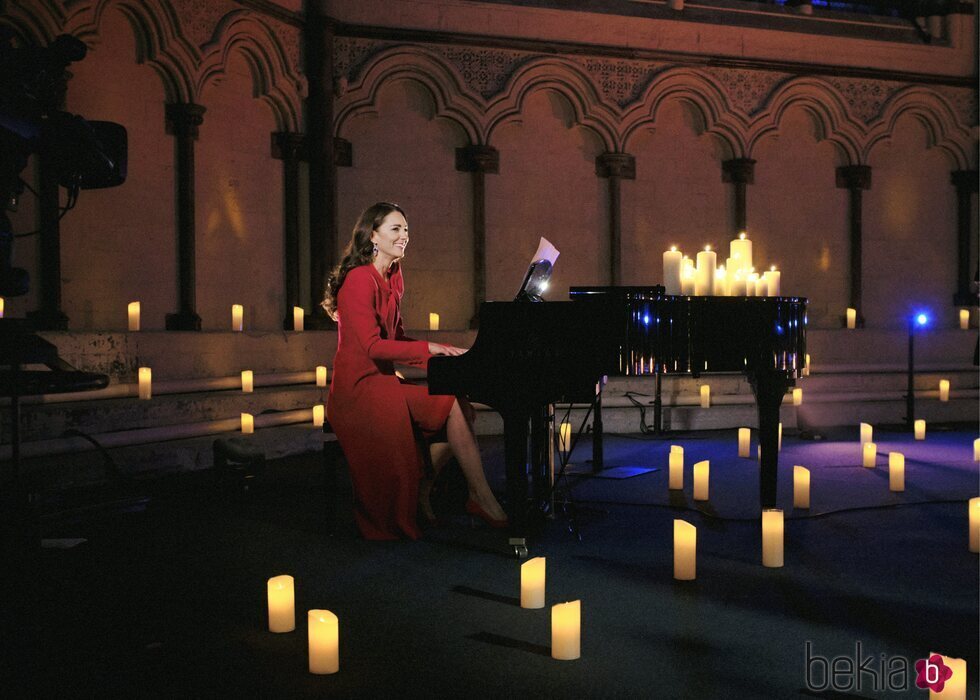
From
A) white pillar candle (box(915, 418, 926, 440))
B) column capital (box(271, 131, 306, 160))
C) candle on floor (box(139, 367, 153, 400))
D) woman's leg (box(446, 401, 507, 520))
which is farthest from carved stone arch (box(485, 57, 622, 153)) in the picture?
woman's leg (box(446, 401, 507, 520))

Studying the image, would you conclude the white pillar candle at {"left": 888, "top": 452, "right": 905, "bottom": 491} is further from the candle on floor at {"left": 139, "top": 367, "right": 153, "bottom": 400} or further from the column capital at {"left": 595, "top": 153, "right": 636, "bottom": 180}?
the column capital at {"left": 595, "top": 153, "right": 636, "bottom": 180}

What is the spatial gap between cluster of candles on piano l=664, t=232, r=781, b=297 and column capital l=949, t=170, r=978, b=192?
702cm

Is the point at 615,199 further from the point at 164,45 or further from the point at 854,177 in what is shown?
the point at 164,45

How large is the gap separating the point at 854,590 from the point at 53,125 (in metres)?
3.29

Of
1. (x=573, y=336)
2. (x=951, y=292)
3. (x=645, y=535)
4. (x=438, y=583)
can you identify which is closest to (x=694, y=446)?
(x=645, y=535)

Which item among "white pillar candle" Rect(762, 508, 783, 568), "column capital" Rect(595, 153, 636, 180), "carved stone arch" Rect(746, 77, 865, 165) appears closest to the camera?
"white pillar candle" Rect(762, 508, 783, 568)

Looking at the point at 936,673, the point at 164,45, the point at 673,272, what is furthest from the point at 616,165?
the point at 936,673

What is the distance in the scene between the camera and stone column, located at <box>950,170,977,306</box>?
10.3 metres

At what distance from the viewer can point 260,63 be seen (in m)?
8.07

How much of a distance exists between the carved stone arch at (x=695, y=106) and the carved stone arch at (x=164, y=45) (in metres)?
4.13

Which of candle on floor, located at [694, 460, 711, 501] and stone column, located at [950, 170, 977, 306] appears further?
stone column, located at [950, 170, 977, 306]

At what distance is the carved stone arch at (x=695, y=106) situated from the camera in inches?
371

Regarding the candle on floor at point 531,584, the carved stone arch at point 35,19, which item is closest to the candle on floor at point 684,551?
the candle on floor at point 531,584

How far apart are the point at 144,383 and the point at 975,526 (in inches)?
185
